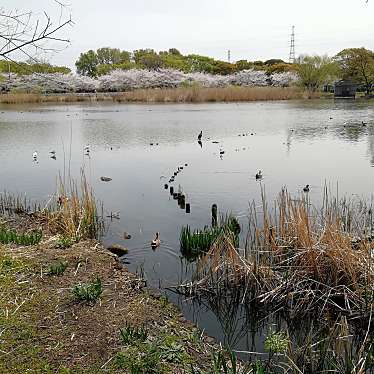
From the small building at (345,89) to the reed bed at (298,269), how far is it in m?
44.9

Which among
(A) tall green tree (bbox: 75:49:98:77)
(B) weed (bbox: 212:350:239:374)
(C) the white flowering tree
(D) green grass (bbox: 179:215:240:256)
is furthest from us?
(A) tall green tree (bbox: 75:49:98:77)

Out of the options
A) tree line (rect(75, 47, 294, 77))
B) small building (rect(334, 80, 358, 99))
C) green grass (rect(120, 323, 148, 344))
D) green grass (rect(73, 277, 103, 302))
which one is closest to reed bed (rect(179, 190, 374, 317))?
green grass (rect(73, 277, 103, 302))

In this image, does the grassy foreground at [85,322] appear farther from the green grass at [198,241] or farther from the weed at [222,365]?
the green grass at [198,241]

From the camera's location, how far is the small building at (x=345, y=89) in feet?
153

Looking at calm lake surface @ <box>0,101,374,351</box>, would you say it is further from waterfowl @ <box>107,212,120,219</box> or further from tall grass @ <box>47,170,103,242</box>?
tall grass @ <box>47,170,103,242</box>

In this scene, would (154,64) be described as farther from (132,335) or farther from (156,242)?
(132,335)

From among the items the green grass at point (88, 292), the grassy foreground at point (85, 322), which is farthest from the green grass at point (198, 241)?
the green grass at point (88, 292)

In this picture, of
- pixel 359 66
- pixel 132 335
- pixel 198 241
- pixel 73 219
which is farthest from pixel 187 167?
pixel 359 66

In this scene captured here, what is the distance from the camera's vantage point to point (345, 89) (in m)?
46.9

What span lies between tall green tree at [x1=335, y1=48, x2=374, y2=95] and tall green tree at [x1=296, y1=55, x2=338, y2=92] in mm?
1311

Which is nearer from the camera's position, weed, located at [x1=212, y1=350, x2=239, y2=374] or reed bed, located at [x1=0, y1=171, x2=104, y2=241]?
weed, located at [x1=212, y1=350, x2=239, y2=374]

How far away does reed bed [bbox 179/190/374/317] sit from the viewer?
4531mm

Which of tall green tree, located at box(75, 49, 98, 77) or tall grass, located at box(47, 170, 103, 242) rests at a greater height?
tall green tree, located at box(75, 49, 98, 77)

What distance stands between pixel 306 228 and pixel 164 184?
19.8 feet
